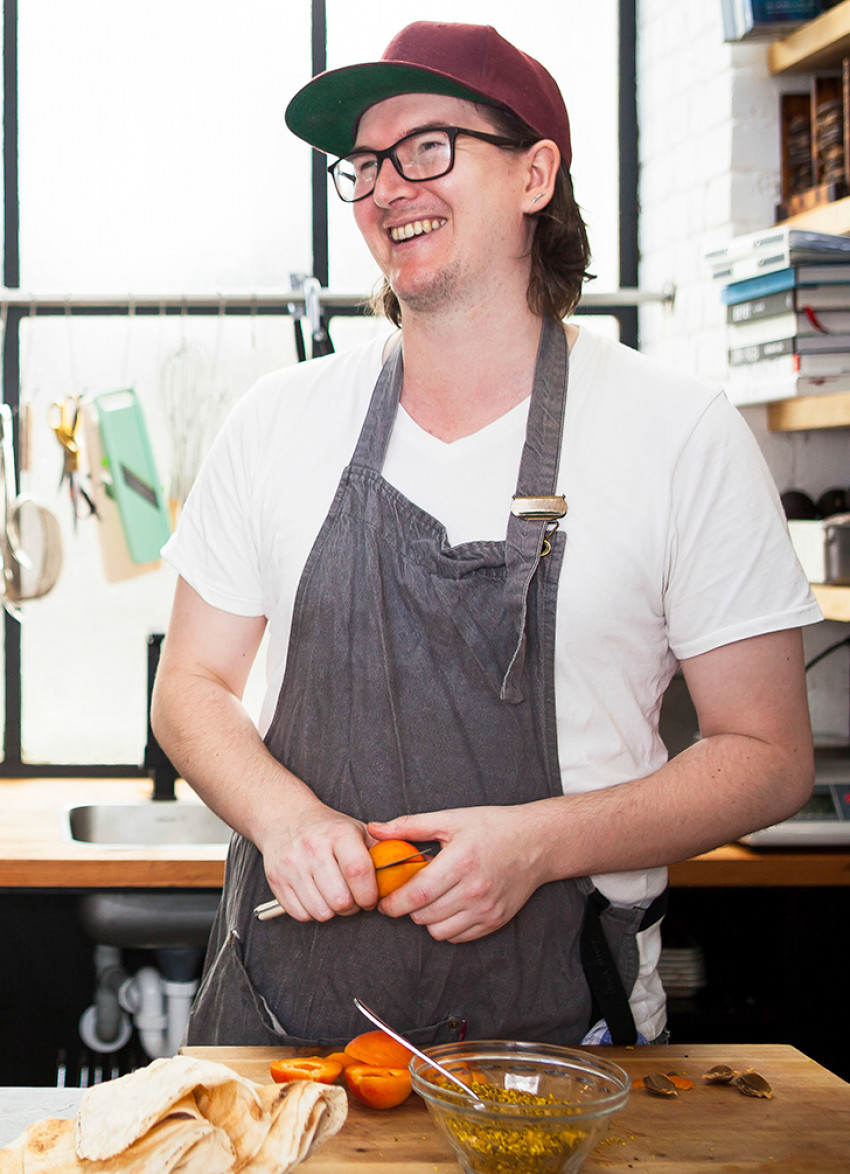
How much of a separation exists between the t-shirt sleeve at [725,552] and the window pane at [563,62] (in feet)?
5.23

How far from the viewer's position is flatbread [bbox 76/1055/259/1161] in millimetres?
745

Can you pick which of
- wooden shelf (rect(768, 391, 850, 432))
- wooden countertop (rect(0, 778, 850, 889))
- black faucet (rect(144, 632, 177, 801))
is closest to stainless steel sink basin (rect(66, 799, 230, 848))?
black faucet (rect(144, 632, 177, 801))

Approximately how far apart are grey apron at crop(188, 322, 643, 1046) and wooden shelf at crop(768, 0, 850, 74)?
115 cm

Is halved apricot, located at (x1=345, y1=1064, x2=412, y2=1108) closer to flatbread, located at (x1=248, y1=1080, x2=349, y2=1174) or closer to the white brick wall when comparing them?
flatbread, located at (x1=248, y1=1080, x2=349, y2=1174)

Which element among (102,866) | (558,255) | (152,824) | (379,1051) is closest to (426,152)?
(558,255)

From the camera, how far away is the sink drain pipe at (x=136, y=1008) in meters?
2.05

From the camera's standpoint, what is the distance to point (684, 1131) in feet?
3.06

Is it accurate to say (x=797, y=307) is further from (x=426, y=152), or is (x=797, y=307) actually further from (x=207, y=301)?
(x=207, y=301)

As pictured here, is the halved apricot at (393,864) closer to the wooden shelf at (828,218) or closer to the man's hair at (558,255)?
the man's hair at (558,255)

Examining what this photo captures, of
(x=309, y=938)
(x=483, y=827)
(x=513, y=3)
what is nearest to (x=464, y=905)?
(x=483, y=827)

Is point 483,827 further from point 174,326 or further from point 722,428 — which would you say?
point 174,326

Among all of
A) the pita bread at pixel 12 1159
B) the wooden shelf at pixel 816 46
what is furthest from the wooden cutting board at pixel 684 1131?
the wooden shelf at pixel 816 46

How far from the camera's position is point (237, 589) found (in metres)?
1.34

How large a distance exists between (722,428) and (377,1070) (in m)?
0.71
